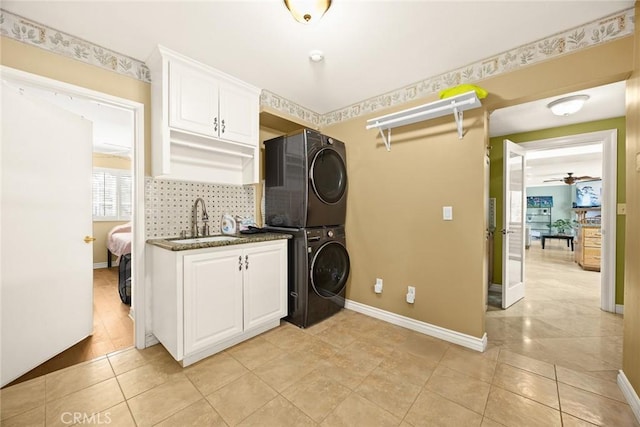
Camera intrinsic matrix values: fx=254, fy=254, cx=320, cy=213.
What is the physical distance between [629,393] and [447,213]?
149cm

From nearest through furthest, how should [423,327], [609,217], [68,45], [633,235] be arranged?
[633,235], [68,45], [423,327], [609,217]

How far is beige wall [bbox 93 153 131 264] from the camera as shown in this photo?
16.6 feet

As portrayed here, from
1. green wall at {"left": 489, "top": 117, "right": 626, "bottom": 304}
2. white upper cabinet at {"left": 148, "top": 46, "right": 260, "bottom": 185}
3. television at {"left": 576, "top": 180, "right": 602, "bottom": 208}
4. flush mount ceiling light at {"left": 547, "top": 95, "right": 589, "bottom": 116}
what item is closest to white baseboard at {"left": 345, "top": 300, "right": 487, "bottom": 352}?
white upper cabinet at {"left": 148, "top": 46, "right": 260, "bottom": 185}

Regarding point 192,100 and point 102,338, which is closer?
point 192,100

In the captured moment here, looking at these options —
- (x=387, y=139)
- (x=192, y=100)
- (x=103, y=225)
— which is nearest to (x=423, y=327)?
(x=387, y=139)

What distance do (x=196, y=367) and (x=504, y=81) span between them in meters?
3.19

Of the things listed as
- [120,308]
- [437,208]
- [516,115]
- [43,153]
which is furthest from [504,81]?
[120,308]

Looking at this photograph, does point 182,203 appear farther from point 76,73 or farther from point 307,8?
point 307,8

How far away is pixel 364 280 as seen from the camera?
2.87 m

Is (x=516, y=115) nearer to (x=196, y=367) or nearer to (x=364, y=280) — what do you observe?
(x=364, y=280)

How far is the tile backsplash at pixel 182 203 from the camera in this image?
2.15 metres

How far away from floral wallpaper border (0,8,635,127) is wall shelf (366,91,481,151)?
294mm

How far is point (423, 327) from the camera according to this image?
2.40 meters

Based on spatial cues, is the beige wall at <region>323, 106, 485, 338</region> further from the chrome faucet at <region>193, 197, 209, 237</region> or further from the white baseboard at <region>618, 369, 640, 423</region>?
the chrome faucet at <region>193, 197, 209, 237</region>
